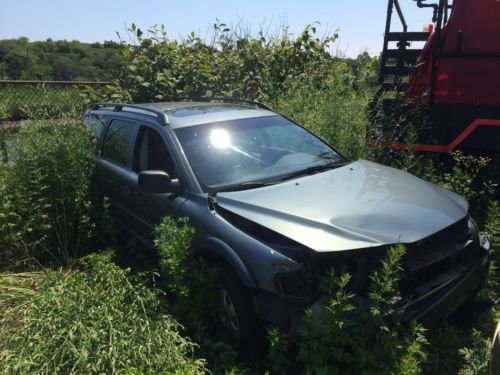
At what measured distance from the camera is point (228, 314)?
2.90m

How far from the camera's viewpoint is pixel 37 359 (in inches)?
96.5

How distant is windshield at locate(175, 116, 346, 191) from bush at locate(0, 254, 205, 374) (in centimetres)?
100

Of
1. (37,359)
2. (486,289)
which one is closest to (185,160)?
(37,359)

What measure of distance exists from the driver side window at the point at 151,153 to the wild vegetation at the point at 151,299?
2.01ft

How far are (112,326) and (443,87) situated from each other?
4.43 meters

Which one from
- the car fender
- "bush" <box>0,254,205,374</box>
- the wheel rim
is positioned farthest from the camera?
the wheel rim

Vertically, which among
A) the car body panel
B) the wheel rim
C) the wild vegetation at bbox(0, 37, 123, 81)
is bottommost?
the wheel rim

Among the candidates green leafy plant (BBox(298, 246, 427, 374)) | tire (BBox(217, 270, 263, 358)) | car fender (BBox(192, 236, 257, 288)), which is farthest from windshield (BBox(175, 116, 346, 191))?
green leafy plant (BBox(298, 246, 427, 374))

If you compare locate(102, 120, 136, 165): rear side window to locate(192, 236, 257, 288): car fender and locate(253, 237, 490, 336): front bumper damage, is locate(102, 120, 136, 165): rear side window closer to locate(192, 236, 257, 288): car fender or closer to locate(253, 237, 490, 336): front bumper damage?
locate(192, 236, 257, 288): car fender

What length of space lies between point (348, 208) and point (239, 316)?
1.01 m

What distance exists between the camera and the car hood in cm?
252

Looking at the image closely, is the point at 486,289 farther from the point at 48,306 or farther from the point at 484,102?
the point at 48,306

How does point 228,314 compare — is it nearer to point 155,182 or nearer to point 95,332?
point 95,332

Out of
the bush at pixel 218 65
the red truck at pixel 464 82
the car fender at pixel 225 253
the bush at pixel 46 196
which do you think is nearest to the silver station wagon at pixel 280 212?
the car fender at pixel 225 253
